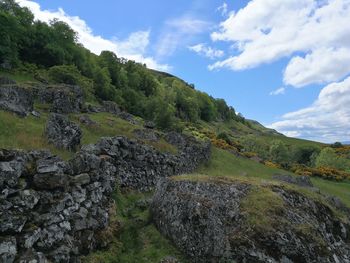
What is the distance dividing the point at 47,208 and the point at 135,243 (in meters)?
4.94

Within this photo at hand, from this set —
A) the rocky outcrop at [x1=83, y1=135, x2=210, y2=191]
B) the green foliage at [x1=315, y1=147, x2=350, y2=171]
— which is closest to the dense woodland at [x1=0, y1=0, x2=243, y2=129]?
the green foliage at [x1=315, y1=147, x2=350, y2=171]

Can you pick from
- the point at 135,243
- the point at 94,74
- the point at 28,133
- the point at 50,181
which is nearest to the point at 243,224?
the point at 135,243

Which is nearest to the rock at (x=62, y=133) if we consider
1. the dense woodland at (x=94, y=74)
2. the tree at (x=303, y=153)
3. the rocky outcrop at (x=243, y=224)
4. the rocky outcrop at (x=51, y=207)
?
the rocky outcrop at (x=51, y=207)

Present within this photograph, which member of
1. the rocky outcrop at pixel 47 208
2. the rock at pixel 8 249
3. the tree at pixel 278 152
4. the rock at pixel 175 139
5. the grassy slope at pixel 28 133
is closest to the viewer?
the rock at pixel 8 249

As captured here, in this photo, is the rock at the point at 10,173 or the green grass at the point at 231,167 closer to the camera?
the rock at the point at 10,173

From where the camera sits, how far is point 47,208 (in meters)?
13.9

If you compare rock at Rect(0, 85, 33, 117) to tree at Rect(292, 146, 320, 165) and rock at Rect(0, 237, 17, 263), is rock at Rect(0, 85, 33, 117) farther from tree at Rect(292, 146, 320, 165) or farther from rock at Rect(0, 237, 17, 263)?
tree at Rect(292, 146, 320, 165)

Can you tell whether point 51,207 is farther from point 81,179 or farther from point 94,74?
point 94,74

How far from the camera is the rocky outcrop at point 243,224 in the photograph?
625 inches

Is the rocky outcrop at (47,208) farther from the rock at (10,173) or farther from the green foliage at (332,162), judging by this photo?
the green foliage at (332,162)

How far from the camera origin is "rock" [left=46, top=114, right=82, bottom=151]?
2681 centimetres

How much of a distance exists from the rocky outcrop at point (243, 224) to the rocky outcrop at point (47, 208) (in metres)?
3.60

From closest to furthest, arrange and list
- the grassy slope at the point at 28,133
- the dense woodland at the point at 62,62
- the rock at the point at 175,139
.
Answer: the grassy slope at the point at 28,133 → the rock at the point at 175,139 → the dense woodland at the point at 62,62

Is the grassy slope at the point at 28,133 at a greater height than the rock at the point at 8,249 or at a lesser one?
greater
